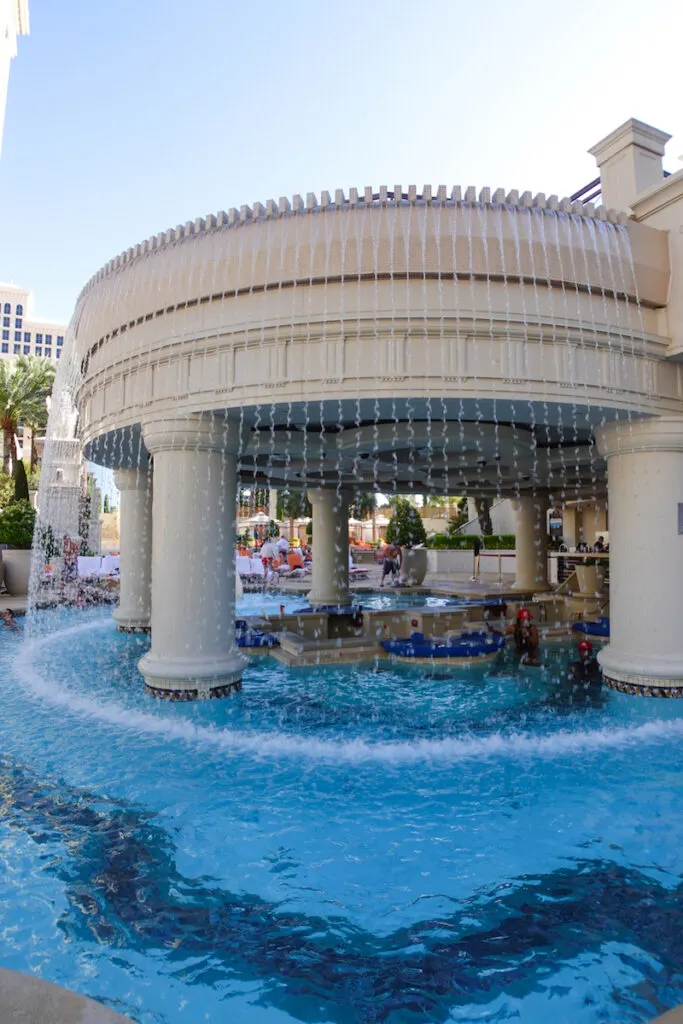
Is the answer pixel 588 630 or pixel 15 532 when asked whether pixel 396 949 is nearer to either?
pixel 588 630

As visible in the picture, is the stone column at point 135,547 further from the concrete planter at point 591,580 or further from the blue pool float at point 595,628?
the concrete planter at point 591,580

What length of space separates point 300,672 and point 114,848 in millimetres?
7314

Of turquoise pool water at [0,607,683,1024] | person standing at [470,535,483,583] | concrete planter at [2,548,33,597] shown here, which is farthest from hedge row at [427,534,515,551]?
turquoise pool water at [0,607,683,1024]

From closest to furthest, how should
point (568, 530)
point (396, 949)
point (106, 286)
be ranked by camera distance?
point (396, 949)
point (106, 286)
point (568, 530)

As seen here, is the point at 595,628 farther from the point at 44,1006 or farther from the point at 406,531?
the point at 406,531

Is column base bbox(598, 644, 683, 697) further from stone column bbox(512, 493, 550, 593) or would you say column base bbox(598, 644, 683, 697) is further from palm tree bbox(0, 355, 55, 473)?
palm tree bbox(0, 355, 55, 473)

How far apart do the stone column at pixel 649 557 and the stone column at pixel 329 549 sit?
11580mm

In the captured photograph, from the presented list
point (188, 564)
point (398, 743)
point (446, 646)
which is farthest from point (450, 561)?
point (398, 743)

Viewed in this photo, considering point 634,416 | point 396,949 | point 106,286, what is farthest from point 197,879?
point 106,286

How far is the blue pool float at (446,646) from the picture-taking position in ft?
42.6

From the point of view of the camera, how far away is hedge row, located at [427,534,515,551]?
38219 millimetres

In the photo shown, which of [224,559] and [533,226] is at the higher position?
[533,226]

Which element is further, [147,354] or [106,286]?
[106,286]

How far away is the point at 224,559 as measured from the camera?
1012cm
